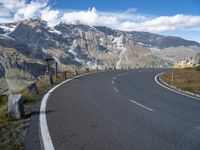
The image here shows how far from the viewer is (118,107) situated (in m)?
12.7

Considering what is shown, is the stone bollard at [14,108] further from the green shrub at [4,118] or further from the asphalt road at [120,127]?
the asphalt road at [120,127]

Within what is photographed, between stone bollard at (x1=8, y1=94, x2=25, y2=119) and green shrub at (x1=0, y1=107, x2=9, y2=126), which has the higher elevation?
stone bollard at (x1=8, y1=94, x2=25, y2=119)

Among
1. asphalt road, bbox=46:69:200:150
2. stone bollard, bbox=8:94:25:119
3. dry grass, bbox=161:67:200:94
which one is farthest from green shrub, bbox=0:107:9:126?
dry grass, bbox=161:67:200:94

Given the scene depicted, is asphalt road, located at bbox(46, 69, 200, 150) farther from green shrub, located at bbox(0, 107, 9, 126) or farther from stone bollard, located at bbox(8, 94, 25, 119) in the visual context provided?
green shrub, located at bbox(0, 107, 9, 126)

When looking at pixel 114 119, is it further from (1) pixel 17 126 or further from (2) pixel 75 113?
(1) pixel 17 126

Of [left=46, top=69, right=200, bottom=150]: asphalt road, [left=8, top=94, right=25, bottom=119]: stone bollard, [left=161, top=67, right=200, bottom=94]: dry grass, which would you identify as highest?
[left=8, top=94, right=25, bottom=119]: stone bollard

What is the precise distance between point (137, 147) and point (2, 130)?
3.76m

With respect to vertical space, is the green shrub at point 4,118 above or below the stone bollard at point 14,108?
below

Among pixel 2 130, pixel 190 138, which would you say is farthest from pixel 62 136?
pixel 190 138

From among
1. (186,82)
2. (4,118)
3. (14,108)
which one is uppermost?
(14,108)

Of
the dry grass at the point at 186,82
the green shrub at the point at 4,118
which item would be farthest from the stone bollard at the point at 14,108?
the dry grass at the point at 186,82

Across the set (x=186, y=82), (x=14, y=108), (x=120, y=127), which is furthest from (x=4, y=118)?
(x=186, y=82)

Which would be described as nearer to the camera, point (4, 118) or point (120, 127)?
point (120, 127)

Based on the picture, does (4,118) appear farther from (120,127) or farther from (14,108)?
(120,127)
